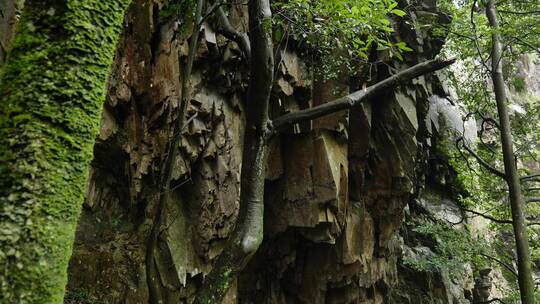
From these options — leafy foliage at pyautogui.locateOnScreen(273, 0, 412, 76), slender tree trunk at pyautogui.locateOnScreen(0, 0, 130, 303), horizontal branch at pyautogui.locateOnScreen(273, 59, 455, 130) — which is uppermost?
leafy foliage at pyautogui.locateOnScreen(273, 0, 412, 76)

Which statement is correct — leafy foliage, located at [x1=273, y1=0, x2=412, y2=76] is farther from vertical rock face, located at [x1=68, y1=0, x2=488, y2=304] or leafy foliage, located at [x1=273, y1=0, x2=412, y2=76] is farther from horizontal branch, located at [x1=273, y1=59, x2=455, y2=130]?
vertical rock face, located at [x1=68, y1=0, x2=488, y2=304]

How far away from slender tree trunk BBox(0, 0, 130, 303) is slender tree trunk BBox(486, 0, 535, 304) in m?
8.90

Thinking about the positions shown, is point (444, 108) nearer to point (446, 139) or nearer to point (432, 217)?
point (446, 139)

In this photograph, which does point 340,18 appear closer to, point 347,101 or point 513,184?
point 347,101

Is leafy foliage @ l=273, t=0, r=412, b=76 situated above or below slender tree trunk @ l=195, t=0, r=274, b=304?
above

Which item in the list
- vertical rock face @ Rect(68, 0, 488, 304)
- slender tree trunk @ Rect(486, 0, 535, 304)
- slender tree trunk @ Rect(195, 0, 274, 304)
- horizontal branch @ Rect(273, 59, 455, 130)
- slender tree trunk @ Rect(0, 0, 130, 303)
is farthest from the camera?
slender tree trunk @ Rect(486, 0, 535, 304)

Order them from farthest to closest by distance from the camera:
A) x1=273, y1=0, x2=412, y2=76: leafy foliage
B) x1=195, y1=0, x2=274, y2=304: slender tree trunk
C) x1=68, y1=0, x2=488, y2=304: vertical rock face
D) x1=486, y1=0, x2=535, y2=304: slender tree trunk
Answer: x1=486, y1=0, x2=535, y2=304: slender tree trunk
x1=68, y1=0, x2=488, y2=304: vertical rock face
x1=273, y1=0, x2=412, y2=76: leafy foliage
x1=195, y1=0, x2=274, y2=304: slender tree trunk

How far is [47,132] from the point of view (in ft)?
5.34

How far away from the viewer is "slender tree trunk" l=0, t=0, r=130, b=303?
151 cm

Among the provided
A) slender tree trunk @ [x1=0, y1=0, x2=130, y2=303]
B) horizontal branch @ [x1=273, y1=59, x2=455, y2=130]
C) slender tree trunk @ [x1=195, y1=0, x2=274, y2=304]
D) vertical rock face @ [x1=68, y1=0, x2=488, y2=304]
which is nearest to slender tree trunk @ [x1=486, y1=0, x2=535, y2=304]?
vertical rock face @ [x1=68, y1=0, x2=488, y2=304]

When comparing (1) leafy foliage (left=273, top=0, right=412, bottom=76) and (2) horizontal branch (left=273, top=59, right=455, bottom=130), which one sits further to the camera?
(1) leafy foliage (left=273, top=0, right=412, bottom=76)

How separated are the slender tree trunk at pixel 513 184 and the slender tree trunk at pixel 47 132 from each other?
8.90 m

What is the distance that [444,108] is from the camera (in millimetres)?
15664

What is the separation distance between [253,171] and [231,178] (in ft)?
13.0
